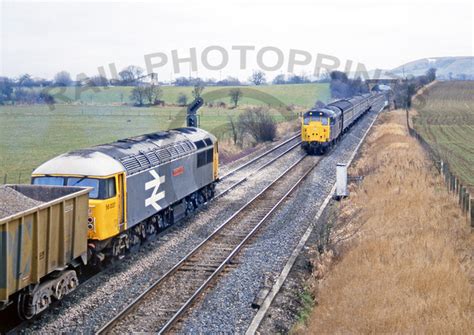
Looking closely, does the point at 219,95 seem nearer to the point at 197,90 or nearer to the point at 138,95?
the point at 138,95

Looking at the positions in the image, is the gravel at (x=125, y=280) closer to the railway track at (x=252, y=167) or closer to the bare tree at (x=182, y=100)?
the railway track at (x=252, y=167)

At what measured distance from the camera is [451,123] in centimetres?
5716

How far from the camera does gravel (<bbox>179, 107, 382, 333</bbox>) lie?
37.3ft

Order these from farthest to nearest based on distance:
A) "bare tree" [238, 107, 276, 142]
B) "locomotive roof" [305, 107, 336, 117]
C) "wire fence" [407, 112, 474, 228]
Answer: "bare tree" [238, 107, 276, 142] < "locomotive roof" [305, 107, 336, 117] < "wire fence" [407, 112, 474, 228]

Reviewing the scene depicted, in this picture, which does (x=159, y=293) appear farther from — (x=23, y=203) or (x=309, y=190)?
(x=309, y=190)

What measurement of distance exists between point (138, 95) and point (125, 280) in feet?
167

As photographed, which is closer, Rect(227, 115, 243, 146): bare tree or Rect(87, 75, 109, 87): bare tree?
Rect(87, 75, 109, 87): bare tree

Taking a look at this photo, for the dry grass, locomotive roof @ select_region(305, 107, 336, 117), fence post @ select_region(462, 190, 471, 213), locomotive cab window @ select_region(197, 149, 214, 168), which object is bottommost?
the dry grass

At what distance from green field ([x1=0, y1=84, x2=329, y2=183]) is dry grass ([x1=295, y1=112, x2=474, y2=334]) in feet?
59.4

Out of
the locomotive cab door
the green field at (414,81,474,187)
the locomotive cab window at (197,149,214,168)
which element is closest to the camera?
the locomotive cab door

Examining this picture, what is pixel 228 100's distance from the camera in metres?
75.3

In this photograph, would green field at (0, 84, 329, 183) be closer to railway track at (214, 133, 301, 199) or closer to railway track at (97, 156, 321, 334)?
railway track at (214, 133, 301, 199)

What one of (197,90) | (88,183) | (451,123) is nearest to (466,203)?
(88,183)

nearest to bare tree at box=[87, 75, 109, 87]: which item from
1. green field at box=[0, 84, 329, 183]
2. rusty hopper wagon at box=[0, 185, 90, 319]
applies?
green field at box=[0, 84, 329, 183]
